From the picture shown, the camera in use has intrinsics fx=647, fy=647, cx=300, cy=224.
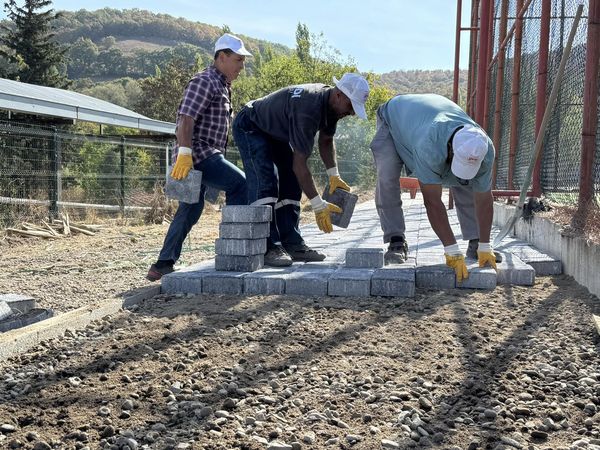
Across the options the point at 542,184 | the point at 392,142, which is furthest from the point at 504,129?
the point at 392,142

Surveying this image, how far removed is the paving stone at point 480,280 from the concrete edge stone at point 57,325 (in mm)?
2196

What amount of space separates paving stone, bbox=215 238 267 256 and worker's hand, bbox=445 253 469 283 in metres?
1.36

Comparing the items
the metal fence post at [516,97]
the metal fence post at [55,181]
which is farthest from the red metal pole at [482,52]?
the metal fence post at [55,181]

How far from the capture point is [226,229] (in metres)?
4.60

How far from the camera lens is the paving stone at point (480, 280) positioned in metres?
4.43

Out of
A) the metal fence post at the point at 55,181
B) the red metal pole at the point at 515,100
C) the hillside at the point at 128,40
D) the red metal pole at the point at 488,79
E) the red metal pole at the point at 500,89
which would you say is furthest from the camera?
the hillside at the point at 128,40

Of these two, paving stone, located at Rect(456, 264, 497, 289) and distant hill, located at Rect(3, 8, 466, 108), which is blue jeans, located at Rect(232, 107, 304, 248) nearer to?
paving stone, located at Rect(456, 264, 497, 289)

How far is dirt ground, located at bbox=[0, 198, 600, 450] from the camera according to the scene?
7.24 ft

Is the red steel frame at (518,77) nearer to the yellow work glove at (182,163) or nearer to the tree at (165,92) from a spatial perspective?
the yellow work glove at (182,163)

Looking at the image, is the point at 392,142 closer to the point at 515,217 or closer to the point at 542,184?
the point at 515,217

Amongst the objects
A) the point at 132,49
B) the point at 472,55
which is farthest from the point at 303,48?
the point at 132,49

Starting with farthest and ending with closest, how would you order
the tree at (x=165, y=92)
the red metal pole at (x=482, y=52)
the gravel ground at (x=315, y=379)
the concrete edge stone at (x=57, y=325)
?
the tree at (x=165, y=92) → the red metal pole at (x=482, y=52) → the concrete edge stone at (x=57, y=325) → the gravel ground at (x=315, y=379)

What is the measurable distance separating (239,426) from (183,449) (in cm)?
26

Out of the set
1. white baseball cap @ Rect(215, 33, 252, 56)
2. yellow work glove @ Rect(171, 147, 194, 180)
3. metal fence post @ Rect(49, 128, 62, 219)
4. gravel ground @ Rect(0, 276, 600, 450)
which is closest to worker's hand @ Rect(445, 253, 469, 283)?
gravel ground @ Rect(0, 276, 600, 450)
